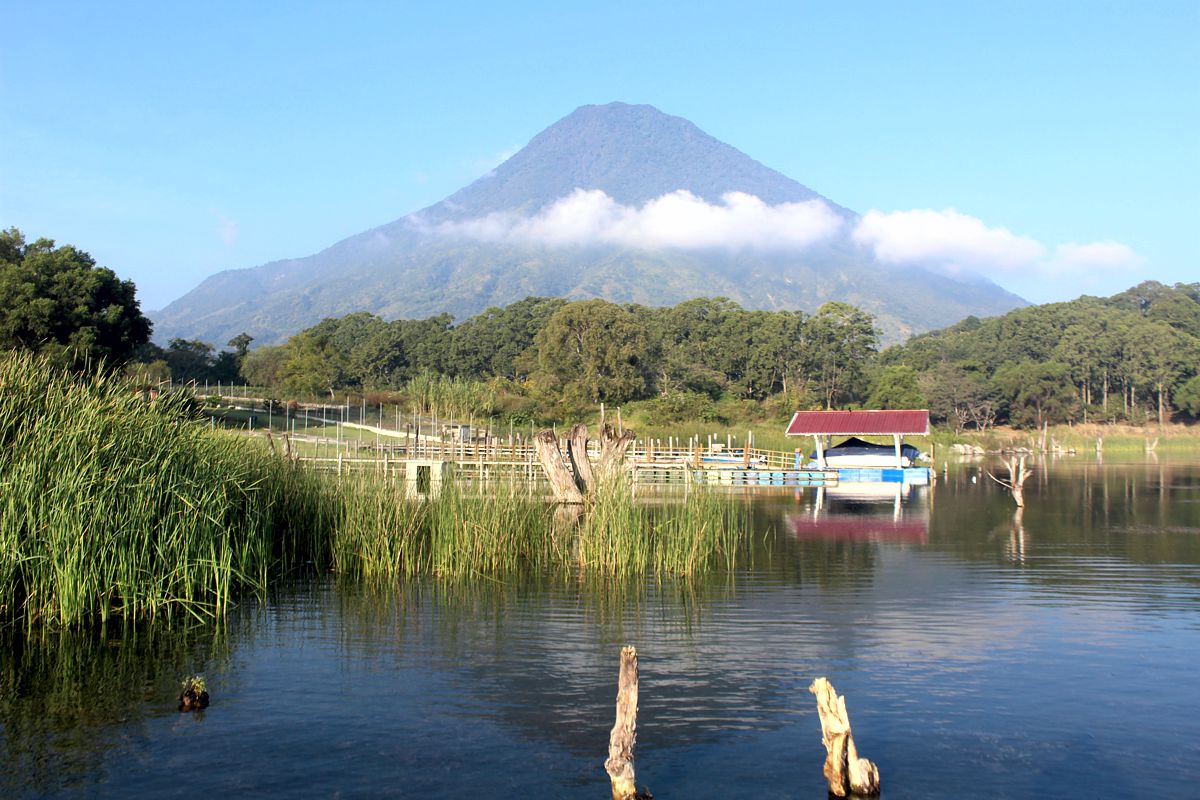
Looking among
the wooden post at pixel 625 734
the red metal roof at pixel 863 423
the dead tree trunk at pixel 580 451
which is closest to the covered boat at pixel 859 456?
A: the red metal roof at pixel 863 423

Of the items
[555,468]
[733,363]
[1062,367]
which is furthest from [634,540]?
[1062,367]

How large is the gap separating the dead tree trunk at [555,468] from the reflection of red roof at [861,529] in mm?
4139

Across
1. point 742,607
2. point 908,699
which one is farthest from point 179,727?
point 742,607

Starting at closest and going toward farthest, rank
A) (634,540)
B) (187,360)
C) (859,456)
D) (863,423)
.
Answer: (634,540)
(863,423)
(859,456)
(187,360)

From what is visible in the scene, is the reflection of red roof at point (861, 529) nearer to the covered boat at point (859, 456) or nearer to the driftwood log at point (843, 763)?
the covered boat at point (859, 456)

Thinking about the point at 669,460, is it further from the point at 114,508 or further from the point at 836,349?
the point at 836,349

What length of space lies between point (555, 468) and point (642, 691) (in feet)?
35.2

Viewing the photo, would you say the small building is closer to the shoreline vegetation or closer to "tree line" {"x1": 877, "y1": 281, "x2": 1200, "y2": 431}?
the shoreline vegetation

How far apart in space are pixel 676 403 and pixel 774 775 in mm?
42832

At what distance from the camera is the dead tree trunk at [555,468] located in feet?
60.9

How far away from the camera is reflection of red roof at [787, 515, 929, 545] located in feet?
59.5

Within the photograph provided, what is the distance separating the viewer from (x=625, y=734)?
574 centimetres

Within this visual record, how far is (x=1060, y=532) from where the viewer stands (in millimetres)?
19375

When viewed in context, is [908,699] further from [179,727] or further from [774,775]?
[179,727]
